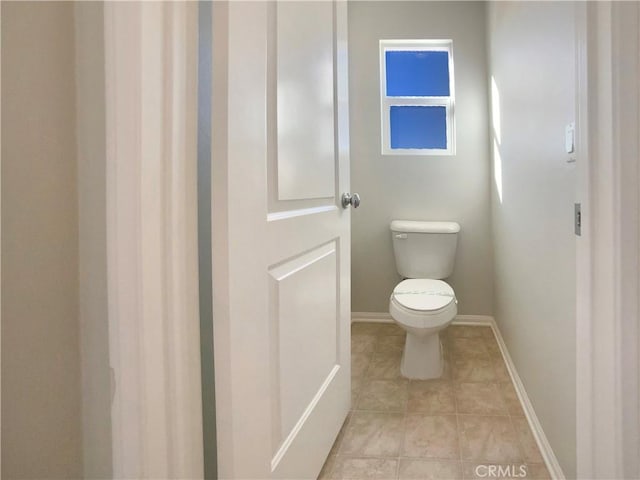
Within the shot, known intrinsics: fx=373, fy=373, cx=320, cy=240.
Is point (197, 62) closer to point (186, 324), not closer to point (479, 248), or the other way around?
point (186, 324)

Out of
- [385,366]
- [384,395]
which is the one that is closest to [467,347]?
[385,366]

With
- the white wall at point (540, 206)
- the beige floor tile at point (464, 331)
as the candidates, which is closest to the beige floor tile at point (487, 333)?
the beige floor tile at point (464, 331)

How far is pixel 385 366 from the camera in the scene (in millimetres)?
2076

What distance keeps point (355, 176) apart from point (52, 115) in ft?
7.65

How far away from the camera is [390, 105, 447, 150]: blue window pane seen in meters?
2.73

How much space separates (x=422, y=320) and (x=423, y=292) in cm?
24

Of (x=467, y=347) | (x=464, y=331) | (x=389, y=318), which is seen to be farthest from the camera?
(x=389, y=318)

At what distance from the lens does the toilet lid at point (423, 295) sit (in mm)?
1818

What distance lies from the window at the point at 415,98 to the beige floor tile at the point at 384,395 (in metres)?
1.59

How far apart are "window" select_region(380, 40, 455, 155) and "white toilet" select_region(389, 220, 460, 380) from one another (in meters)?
0.63

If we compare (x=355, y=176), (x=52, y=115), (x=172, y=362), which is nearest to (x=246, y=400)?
(x=172, y=362)

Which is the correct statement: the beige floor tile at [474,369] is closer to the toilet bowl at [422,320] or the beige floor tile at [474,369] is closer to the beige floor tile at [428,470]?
the toilet bowl at [422,320]

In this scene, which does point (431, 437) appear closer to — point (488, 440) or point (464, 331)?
point (488, 440)

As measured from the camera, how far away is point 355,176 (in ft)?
8.95
